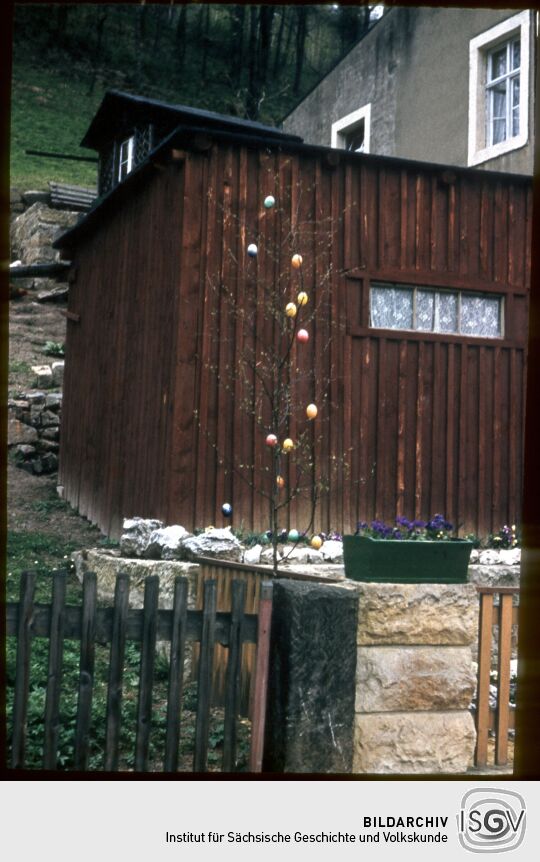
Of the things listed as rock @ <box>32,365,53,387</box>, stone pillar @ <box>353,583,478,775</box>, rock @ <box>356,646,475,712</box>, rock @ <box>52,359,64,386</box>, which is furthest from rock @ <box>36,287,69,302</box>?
rock @ <box>356,646,475,712</box>

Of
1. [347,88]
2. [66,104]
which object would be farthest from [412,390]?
[66,104]

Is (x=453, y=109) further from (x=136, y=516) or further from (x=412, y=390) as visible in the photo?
(x=136, y=516)

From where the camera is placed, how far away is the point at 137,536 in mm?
8906

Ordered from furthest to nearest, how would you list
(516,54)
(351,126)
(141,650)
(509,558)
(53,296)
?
(53,296) → (351,126) → (516,54) → (509,558) → (141,650)

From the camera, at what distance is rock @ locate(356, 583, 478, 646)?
4.52 meters

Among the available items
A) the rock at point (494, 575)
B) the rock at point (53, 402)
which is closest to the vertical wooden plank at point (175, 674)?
the rock at point (494, 575)

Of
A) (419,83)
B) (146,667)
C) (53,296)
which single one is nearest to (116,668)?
(146,667)

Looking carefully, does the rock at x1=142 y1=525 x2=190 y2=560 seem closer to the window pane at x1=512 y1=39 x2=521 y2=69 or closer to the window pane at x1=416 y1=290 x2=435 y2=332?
the window pane at x1=416 y1=290 x2=435 y2=332

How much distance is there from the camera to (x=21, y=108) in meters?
25.3

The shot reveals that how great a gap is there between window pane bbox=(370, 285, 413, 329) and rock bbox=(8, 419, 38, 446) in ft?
21.3

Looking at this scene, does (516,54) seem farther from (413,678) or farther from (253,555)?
(413,678)

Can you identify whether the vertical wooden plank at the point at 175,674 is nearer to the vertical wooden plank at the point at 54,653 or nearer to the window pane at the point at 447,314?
the vertical wooden plank at the point at 54,653

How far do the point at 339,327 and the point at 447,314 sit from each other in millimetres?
1259
